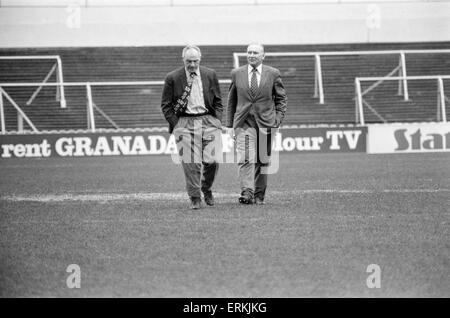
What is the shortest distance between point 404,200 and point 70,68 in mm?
19162

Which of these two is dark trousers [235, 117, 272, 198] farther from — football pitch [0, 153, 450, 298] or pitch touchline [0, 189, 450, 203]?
pitch touchline [0, 189, 450, 203]

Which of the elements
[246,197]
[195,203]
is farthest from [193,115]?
[246,197]

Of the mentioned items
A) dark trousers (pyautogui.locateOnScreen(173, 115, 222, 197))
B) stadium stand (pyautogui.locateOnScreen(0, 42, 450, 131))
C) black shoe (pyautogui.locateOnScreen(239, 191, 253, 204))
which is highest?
stadium stand (pyautogui.locateOnScreen(0, 42, 450, 131))

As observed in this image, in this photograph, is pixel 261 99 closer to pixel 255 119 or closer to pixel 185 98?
pixel 255 119

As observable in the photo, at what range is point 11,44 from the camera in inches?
1351

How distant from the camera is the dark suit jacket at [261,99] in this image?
14492 mm

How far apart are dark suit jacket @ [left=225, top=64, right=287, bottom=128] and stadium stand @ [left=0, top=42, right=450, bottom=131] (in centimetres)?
1589

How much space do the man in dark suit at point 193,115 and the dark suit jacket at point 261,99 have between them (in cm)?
50

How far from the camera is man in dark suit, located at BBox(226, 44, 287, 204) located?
1443cm

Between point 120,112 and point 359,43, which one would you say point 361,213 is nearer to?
Answer: point 120,112

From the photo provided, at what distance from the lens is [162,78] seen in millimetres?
32469

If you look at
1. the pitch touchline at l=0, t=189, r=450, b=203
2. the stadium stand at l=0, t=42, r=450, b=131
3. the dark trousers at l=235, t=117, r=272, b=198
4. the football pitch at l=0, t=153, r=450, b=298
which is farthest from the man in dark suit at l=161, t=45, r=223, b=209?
the stadium stand at l=0, t=42, r=450, b=131

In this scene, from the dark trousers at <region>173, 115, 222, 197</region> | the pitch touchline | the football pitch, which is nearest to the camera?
the football pitch

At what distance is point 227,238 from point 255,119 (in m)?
3.87
